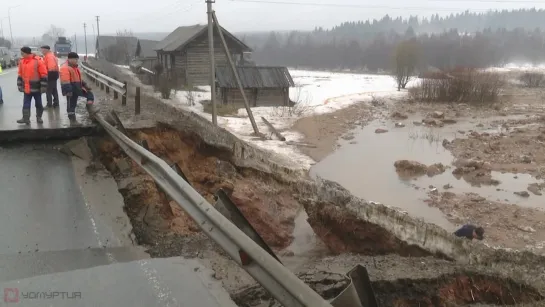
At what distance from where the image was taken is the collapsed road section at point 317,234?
355cm

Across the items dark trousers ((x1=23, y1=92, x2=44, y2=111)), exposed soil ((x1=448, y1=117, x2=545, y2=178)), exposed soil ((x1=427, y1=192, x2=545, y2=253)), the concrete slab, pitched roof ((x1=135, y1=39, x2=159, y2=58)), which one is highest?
pitched roof ((x1=135, y1=39, x2=159, y2=58))

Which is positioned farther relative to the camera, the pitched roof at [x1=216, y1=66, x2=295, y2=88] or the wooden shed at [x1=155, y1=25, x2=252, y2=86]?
the wooden shed at [x1=155, y1=25, x2=252, y2=86]

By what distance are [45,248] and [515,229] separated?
41.2 feet

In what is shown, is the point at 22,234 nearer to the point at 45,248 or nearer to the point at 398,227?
the point at 45,248

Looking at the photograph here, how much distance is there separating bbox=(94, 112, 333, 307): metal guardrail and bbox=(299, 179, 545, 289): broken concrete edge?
2.72 m

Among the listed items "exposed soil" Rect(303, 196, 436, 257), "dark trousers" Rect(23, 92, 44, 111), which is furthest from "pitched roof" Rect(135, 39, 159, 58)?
"exposed soil" Rect(303, 196, 436, 257)

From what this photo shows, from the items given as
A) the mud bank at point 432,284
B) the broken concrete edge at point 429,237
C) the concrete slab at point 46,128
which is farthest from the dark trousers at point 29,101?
the mud bank at point 432,284

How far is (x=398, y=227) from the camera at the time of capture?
6.50 meters

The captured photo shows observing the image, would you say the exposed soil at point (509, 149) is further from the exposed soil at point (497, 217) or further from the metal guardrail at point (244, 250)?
the metal guardrail at point (244, 250)

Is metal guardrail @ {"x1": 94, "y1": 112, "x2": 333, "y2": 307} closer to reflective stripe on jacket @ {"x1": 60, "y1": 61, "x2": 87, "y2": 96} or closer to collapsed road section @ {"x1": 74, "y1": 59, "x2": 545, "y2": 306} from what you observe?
collapsed road section @ {"x1": 74, "y1": 59, "x2": 545, "y2": 306}

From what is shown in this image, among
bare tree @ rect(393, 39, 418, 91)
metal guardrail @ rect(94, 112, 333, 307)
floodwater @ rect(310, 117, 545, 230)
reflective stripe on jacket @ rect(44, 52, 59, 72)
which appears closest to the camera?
metal guardrail @ rect(94, 112, 333, 307)

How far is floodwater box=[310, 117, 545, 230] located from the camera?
15.4 metres

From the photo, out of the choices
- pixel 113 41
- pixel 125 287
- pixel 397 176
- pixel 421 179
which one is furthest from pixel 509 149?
pixel 113 41
